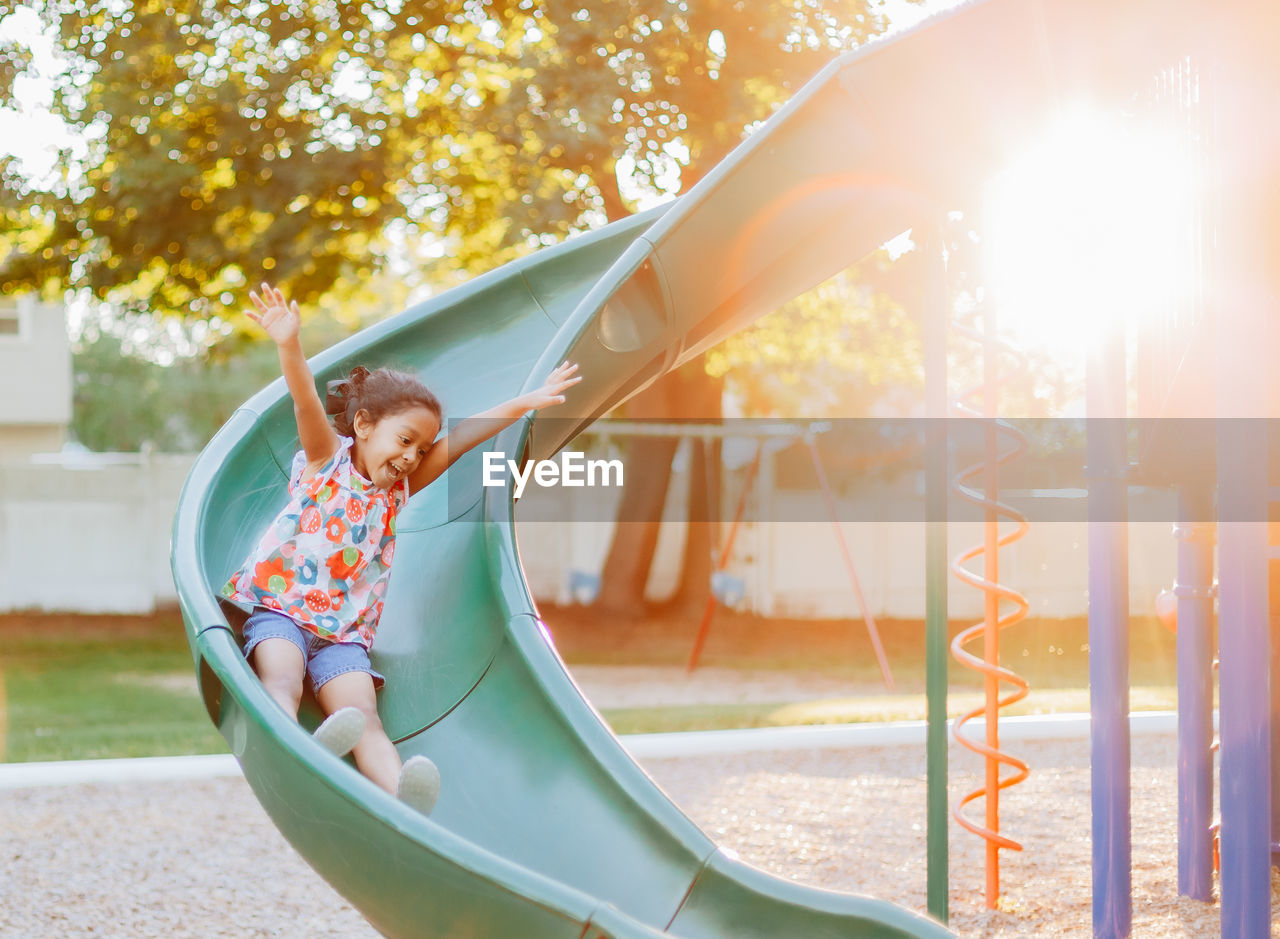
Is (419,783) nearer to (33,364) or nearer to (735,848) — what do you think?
(735,848)

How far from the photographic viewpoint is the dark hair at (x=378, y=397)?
148 inches

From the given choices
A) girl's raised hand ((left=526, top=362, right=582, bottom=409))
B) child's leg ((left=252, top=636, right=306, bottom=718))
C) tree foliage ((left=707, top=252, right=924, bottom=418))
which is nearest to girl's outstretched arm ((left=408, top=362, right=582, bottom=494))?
girl's raised hand ((left=526, top=362, right=582, bottom=409))

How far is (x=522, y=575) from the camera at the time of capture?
3.70m

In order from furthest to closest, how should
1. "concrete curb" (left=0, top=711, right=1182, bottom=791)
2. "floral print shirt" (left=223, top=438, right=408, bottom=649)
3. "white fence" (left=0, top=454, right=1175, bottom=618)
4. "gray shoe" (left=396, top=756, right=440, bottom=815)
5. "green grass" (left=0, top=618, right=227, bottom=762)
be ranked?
"white fence" (left=0, top=454, right=1175, bottom=618) → "green grass" (left=0, top=618, right=227, bottom=762) → "concrete curb" (left=0, top=711, right=1182, bottom=791) → "floral print shirt" (left=223, top=438, right=408, bottom=649) → "gray shoe" (left=396, top=756, right=440, bottom=815)

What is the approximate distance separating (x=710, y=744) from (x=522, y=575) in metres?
4.01

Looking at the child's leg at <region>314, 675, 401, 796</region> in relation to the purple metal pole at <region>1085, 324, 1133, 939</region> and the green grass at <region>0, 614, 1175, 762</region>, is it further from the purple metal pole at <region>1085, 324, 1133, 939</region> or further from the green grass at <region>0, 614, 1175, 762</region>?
the green grass at <region>0, 614, 1175, 762</region>

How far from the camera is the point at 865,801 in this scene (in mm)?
6352

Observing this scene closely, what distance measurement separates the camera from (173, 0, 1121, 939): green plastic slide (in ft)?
8.89

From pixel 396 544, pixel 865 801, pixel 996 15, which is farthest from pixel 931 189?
pixel 865 801

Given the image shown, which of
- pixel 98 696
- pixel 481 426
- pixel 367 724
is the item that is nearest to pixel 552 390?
pixel 481 426

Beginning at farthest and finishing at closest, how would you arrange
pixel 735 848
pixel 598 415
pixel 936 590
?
pixel 735 848 → pixel 598 415 → pixel 936 590

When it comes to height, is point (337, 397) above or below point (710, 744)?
above

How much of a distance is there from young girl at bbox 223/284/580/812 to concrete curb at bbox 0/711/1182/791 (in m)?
3.25

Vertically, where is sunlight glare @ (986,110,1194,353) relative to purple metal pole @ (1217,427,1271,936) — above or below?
above
